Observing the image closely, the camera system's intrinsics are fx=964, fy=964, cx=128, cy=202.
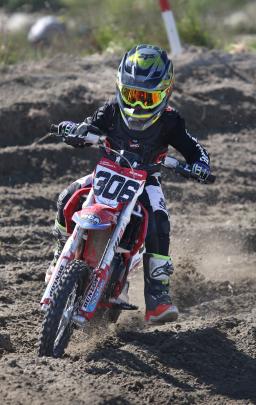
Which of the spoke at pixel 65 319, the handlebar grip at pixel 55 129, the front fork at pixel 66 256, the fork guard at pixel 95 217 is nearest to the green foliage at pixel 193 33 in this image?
the handlebar grip at pixel 55 129

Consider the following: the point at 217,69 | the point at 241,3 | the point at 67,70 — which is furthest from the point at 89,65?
the point at 241,3

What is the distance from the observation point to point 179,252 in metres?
9.02

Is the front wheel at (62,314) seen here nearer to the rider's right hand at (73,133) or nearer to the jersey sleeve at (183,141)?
the rider's right hand at (73,133)

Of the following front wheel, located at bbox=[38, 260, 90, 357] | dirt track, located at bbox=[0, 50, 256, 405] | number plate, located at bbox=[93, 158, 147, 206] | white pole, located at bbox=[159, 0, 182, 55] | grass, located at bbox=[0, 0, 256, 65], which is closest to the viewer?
dirt track, located at bbox=[0, 50, 256, 405]

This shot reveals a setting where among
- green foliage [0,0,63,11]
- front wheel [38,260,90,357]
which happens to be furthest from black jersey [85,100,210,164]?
green foliage [0,0,63,11]

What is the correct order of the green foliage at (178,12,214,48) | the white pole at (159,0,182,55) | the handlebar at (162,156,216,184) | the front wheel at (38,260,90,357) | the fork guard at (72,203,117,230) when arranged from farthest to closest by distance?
1. the green foliage at (178,12,214,48)
2. the white pole at (159,0,182,55)
3. the handlebar at (162,156,216,184)
4. the fork guard at (72,203,117,230)
5. the front wheel at (38,260,90,357)

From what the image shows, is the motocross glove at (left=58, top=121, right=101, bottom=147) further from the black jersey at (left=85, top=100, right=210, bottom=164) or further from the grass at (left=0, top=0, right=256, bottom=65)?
the grass at (left=0, top=0, right=256, bottom=65)

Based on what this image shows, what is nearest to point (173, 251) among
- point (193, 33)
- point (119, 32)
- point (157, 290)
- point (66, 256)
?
point (157, 290)

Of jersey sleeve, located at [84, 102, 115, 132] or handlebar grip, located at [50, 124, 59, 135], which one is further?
jersey sleeve, located at [84, 102, 115, 132]

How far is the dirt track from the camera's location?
5.81 meters

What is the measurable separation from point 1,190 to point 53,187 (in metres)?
0.56

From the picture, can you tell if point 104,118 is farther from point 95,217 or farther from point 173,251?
point 173,251

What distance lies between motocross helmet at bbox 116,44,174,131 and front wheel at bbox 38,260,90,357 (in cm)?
124

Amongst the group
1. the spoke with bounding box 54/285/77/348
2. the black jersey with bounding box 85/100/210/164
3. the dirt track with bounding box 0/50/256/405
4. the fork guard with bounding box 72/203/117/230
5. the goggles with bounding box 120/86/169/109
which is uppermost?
the goggles with bounding box 120/86/169/109
